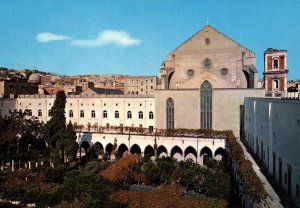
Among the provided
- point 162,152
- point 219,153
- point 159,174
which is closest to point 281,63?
point 219,153

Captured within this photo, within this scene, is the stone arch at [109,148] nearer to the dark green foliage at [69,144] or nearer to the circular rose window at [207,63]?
the dark green foliage at [69,144]

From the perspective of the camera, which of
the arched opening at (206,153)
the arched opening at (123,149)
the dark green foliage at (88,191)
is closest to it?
the dark green foliage at (88,191)

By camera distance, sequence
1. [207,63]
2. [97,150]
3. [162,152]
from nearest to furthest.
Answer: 1. [162,152]
2. [97,150]
3. [207,63]

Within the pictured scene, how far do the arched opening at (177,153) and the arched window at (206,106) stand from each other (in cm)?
497

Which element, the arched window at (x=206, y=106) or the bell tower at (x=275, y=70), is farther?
the bell tower at (x=275, y=70)

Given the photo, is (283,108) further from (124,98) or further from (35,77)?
(35,77)

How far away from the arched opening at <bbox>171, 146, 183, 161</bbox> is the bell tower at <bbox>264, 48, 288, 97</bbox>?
706 inches

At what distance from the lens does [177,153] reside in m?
44.4

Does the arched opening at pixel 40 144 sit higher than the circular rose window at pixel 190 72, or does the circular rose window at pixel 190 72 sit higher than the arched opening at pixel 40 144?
the circular rose window at pixel 190 72

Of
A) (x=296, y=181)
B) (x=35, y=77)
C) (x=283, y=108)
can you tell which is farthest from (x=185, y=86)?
(x=35, y=77)

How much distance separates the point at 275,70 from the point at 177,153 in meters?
20.5

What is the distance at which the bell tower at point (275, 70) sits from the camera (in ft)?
164

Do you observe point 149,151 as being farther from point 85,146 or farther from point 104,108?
point 104,108

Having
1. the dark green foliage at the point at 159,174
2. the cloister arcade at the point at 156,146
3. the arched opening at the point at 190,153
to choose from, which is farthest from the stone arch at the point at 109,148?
the dark green foliage at the point at 159,174
